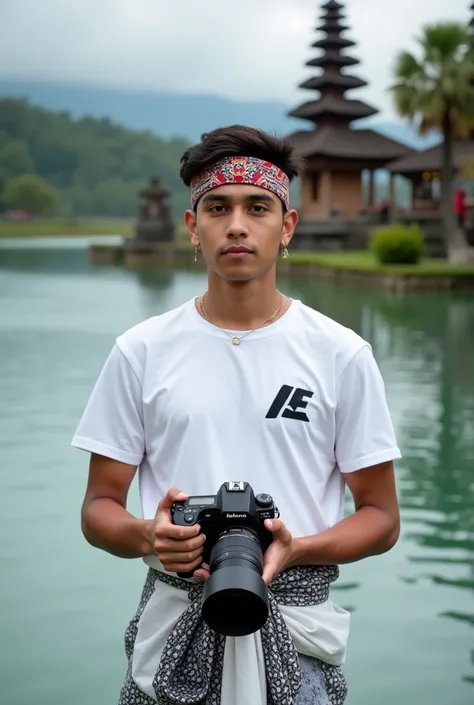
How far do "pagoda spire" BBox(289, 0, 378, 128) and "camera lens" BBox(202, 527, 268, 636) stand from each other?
43.0 metres

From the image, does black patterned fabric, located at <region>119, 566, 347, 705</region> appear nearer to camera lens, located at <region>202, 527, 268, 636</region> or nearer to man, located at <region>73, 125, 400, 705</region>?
man, located at <region>73, 125, 400, 705</region>

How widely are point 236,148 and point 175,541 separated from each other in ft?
2.41

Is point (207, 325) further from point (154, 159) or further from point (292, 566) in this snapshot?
point (154, 159)

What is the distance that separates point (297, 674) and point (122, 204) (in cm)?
12778

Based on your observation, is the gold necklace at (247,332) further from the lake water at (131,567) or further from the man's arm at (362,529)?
the lake water at (131,567)

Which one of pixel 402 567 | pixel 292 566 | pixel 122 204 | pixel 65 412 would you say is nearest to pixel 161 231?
pixel 65 412

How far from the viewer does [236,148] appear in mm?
2029

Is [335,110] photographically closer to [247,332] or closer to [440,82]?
[440,82]

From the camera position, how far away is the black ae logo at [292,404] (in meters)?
1.97

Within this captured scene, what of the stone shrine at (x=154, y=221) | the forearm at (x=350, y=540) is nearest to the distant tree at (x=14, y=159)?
the stone shrine at (x=154, y=221)

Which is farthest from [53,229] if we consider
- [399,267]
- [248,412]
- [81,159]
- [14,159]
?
[248,412]

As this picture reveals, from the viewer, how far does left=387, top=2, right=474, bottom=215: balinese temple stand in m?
37.3

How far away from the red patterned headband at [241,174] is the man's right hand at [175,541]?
0.60 metres

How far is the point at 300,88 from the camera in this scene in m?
45.8
